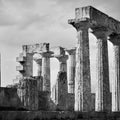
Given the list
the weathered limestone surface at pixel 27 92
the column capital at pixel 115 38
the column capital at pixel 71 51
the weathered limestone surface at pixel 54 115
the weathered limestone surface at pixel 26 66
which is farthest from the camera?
the column capital at pixel 71 51

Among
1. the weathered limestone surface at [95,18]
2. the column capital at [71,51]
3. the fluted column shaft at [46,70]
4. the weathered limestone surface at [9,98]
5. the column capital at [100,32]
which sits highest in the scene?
the weathered limestone surface at [95,18]

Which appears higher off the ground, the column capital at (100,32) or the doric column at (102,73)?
the column capital at (100,32)

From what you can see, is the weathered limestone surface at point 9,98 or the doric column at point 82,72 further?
the doric column at point 82,72

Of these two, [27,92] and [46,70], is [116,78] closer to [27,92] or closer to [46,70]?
[46,70]

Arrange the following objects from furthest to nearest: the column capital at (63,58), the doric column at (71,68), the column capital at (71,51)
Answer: the column capital at (63,58) → the column capital at (71,51) → the doric column at (71,68)

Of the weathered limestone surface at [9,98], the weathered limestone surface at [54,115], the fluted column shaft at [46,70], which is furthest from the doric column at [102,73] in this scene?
the fluted column shaft at [46,70]

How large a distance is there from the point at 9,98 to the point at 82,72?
25.1ft

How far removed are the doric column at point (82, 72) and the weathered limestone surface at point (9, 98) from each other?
18.7 feet

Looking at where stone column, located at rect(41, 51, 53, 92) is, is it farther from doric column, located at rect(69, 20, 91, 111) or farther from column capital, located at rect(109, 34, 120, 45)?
doric column, located at rect(69, 20, 91, 111)

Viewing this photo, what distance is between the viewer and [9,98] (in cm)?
2256

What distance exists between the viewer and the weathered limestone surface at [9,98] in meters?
21.9

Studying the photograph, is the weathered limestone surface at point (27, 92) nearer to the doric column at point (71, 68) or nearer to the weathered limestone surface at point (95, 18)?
the weathered limestone surface at point (95, 18)

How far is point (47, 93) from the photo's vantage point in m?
31.7

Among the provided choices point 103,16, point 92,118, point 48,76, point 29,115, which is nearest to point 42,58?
point 48,76
